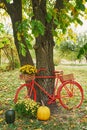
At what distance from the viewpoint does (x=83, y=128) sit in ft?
17.5

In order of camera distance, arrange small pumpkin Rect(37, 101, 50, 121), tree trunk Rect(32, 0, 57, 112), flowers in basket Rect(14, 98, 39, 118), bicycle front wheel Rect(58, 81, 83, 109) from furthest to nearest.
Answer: bicycle front wheel Rect(58, 81, 83, 109)
tree trunk Rect(32, 0, 57, 112)
flowers in basket Rect(14, 98, 39, 118)
small pumpkin Rect(37, 101, 50, 121)

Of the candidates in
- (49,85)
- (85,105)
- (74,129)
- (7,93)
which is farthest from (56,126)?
(7,93)

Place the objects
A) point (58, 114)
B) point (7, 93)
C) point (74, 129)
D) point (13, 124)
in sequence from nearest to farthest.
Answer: point (74, 129) → point (13, 124) → point (58, 114) → point (7, 93)

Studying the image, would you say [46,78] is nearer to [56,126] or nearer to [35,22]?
[56,126]

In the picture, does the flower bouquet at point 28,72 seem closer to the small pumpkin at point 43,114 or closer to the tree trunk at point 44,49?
the tree trunk at point 44,49

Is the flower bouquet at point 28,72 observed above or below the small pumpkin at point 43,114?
above

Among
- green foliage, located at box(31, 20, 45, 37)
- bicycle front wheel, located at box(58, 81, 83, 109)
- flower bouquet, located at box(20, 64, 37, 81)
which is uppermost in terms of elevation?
green foliage, located at box(31, 20, 45, 37)

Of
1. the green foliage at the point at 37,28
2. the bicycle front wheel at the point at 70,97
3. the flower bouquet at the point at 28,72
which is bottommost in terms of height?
the bicycle front wheel at the point at 70,97

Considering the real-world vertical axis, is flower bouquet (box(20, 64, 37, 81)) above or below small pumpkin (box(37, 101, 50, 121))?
above

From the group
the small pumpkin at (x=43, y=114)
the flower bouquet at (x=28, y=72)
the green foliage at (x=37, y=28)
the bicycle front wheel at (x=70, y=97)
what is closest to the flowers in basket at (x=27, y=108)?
the small pumpkin at (x=43, y=114)

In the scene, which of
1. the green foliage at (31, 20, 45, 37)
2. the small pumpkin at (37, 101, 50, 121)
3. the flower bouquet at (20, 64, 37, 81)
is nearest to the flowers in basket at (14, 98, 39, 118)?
the small pumpkin at (37, 101, 50, 121)

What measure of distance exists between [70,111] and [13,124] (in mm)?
1408

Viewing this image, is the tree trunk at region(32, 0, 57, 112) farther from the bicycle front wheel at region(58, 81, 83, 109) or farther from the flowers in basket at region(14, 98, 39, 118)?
the flowers in basket at region(14, 98, 39, 118)

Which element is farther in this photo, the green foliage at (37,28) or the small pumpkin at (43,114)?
the small pumpkin at (43,114)
